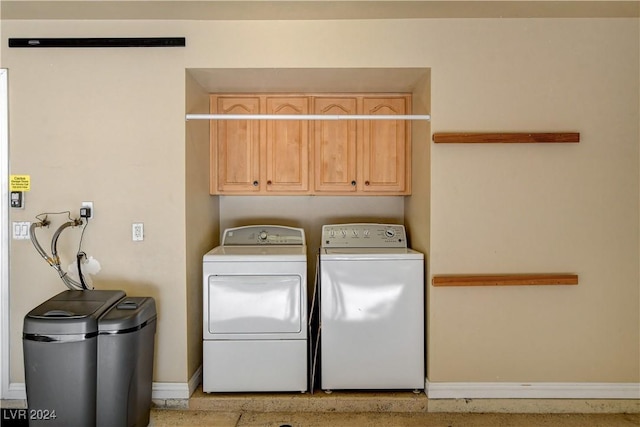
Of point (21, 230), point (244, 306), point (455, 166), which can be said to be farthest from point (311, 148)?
point (21, 230)

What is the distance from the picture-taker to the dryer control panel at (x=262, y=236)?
3.25 m

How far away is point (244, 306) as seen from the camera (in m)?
2.71

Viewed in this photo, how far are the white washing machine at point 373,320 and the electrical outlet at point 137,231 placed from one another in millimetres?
1182

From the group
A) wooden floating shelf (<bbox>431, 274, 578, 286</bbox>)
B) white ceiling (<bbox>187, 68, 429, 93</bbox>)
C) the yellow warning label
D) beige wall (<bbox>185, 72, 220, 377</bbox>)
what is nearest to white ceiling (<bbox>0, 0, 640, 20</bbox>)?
white ceiling (<bbox>187, 68, 429, 93</bbox>)

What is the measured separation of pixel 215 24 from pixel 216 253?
4.90 ft

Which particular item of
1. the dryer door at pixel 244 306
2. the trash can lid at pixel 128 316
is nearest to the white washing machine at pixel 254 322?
the dryer door at pixel 244 306

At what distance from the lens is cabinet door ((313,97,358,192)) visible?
3.27 m

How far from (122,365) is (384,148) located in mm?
2302

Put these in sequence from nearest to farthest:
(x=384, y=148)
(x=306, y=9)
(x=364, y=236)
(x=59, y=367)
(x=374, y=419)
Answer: (x=59, y=367) < (x=306, y=9) < (x=374, y=419) < (x=364, y=236) < (x=384, y=148)

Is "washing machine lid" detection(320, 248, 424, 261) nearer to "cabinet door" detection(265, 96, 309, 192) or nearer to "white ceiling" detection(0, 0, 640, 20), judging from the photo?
"cabinet door" detection(265, 96, 309, 192)

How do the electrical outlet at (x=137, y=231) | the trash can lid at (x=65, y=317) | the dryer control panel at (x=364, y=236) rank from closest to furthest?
the trash can lid at (x=65, y=317) < the electrical outlet at (x=137, y=231) < the dryer control panel at (x=364, y=236)

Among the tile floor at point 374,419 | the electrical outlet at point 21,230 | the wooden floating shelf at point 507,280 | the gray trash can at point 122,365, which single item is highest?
the electrical outlet at point 21,230

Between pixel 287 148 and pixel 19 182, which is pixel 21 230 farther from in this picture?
pixel 287 148

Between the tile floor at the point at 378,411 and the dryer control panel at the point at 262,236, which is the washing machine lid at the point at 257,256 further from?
the tile floor at the point at 378,411
